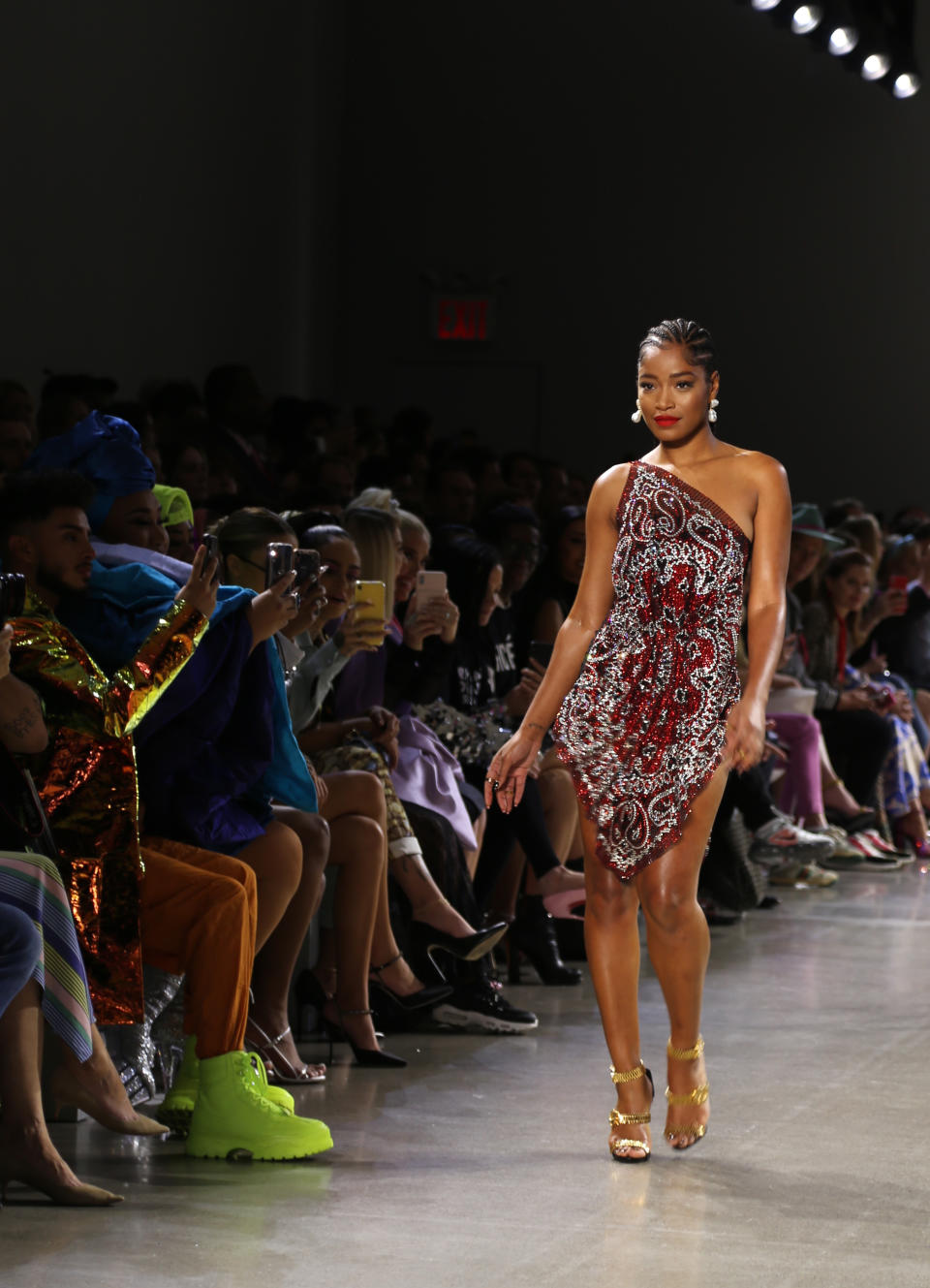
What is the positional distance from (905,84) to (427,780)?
8.29 metres

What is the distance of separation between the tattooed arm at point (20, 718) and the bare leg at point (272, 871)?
2.03ft

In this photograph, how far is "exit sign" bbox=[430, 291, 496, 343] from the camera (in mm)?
12094

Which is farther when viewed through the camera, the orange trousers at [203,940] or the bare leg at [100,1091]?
the orange trousers at [203,940]

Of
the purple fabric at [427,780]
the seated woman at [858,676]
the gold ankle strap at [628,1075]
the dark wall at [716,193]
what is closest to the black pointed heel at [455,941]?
the purple fabric at [427,780]

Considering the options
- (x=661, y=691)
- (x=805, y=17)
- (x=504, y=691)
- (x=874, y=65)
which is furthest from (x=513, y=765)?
(x=874, y=65)

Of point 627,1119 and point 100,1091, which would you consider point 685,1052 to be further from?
point 100,1091

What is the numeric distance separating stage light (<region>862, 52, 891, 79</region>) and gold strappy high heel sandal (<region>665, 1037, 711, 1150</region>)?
→ 8.63 m

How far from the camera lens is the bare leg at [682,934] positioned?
3115 millimetres

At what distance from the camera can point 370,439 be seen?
7852 mm

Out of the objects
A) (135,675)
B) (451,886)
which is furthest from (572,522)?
(135,675)

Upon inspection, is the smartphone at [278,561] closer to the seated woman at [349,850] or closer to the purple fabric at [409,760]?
the seated woman at [349,850]

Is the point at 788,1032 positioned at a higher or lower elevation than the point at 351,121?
lower

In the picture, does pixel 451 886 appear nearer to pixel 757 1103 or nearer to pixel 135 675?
pixel 757 1103

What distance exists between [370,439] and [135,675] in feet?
15.8
